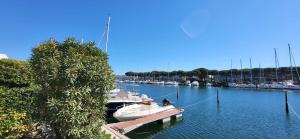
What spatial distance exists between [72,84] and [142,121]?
14561 mm

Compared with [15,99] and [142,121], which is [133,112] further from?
[15,99]

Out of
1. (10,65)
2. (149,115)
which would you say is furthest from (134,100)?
(10,65)

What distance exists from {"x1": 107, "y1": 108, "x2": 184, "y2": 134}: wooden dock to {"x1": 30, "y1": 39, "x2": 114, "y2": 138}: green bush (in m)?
9.16

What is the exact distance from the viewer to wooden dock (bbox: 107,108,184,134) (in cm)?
1996

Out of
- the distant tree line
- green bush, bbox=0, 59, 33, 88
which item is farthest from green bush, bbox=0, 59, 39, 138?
the distant tree line

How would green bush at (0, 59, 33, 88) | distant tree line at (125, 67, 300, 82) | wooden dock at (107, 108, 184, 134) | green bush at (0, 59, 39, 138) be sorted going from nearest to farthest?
green bush at (0, 59, 39, 138) → green bush at (0, 59, 33, 88) → wooden dock at (107, 108, 184, 134) → distant tree line at (125, 67, 300, 82)

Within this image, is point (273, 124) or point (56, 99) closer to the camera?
point (56, 99)

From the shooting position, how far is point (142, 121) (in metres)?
23.3

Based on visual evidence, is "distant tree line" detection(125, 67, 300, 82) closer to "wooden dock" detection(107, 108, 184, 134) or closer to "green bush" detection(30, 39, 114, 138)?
"wooden dock" detection(107, 108, 184, 134)

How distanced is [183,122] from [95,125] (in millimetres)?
19153

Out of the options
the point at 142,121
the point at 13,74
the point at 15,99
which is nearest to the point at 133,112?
the point at 142,121

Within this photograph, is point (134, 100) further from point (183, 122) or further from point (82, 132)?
point (82, 132)

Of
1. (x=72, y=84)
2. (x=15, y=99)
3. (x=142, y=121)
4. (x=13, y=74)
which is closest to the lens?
(x=72, y=84)

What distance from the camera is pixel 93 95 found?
1030 cm
